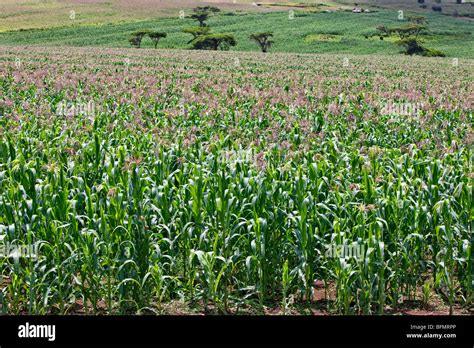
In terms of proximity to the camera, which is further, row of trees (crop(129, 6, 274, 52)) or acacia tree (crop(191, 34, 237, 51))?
row of trees (crop(129, 6, 274, 52))

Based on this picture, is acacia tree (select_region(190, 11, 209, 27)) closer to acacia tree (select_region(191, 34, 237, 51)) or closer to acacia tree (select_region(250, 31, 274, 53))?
acacia tree (select_region(250, 31, 274, 53))

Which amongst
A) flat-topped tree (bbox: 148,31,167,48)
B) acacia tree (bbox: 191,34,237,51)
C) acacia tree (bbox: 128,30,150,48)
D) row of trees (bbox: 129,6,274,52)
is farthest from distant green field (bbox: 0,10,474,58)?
acacia tree (bbox: 191,34,237,51)

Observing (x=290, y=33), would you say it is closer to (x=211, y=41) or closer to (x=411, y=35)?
(x=411, y=35)

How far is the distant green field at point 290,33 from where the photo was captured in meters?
95.2

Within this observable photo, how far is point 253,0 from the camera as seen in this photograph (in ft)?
500

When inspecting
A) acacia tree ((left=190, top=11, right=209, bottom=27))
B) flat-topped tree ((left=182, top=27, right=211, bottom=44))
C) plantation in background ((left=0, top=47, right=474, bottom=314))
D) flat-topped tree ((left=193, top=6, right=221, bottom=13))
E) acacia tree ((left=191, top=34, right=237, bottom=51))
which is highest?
flat-topped tree ((left=193, top=6, right=221, bottom=13))

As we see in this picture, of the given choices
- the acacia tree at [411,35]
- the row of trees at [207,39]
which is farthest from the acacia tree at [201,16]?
the acacia tree at [411,35]

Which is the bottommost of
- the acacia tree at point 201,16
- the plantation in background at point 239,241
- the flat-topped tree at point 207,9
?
the plantation in background at point 239,241

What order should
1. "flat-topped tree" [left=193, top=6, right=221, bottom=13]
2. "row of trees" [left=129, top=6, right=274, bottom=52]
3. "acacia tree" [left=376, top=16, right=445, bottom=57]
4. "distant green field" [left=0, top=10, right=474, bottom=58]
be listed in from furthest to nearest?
1. "flat-topped tree" [left=193, top=6, right=221, bottom=13]
2. "distant green field" [left=0, top=10, right=474, bottom=58]
3. "acacia tree" [left=376, top=16, right=445, bottom=57]
4. "row of trees" [left=129, top=6, right=274, bottom=52]

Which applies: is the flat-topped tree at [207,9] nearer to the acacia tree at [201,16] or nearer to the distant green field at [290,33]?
the acacia tree at [201,16]

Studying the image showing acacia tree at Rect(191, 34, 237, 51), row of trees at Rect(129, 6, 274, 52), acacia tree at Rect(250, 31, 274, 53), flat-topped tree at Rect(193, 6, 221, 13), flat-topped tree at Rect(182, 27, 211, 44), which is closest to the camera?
acacia tree at Rect(191, 34, 237, 51)

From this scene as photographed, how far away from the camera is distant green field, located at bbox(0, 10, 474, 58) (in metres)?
95.2
